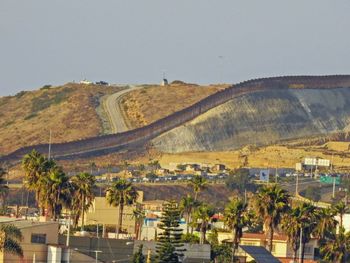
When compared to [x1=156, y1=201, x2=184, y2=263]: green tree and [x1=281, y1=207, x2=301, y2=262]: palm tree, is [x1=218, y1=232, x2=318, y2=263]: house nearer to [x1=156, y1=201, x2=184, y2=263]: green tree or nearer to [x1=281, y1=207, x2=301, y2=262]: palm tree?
[x1=281, y1=207, x2=301, y2=262]: palm tree

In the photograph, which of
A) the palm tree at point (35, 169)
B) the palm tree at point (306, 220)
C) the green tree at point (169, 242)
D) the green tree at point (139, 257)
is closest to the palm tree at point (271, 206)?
the palm tree at point (306, 220)

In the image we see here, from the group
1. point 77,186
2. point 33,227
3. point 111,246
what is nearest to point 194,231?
point 77,186

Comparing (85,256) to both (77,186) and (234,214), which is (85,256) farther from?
(77,186)

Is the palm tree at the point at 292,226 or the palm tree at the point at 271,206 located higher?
the palm tree at the point at 271,206

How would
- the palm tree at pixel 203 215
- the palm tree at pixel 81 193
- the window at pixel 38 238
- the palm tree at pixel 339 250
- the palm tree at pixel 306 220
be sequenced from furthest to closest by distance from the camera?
the palm tree at pixel 81 193
the palm tree at pixel 306 220
the palm tree at pixel 339 250
the palm tree at pixel 203 215
the window at pixel 38 238

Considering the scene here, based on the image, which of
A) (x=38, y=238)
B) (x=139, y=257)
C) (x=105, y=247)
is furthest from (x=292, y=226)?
(x=38, y=238)

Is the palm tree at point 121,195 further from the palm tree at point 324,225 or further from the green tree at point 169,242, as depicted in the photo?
the green tree at point 169,242
